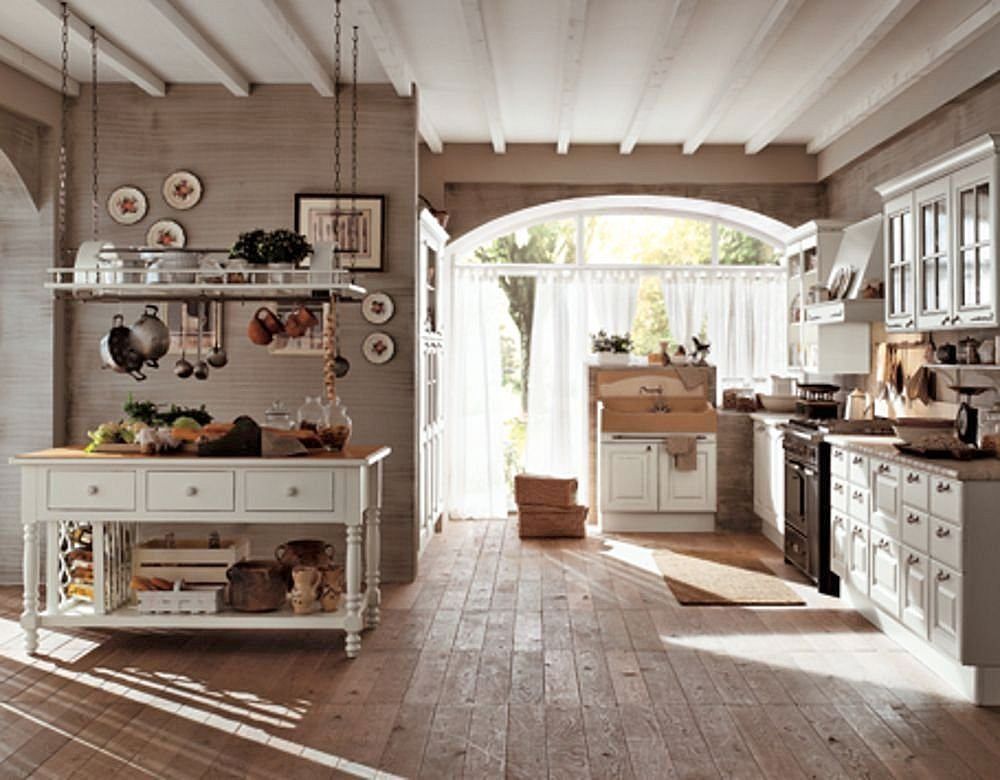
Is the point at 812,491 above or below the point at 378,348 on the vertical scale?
below

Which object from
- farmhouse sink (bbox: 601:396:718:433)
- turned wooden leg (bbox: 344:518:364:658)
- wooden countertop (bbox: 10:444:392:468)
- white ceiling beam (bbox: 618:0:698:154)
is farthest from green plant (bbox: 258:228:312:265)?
farmhouse sink (bbox: 601:396:718:433)

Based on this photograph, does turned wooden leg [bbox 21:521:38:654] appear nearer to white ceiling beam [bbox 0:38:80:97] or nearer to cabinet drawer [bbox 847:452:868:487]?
white ceiling beam [bbox 0:38:80:97]

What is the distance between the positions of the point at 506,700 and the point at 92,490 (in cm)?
217

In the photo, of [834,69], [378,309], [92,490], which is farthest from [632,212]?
[92,490]

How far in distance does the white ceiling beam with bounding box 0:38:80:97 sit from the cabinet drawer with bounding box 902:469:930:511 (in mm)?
5111

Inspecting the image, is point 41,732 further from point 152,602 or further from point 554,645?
point 554,645

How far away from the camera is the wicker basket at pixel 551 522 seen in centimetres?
845

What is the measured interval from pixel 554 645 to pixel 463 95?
375cm

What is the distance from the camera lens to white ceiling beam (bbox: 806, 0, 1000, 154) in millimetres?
5176

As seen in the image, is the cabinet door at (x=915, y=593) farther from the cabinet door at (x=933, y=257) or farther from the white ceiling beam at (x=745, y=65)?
the white ceiling beam at (x=745, y=65)

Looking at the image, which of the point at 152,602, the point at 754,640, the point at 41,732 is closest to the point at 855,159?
the point at 754,640

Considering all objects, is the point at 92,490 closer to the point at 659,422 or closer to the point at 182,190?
the point at 182,190

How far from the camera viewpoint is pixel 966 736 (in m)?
3.96

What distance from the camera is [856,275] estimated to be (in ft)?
23.6
